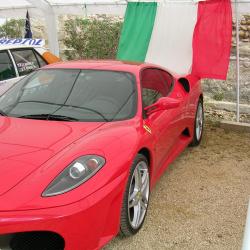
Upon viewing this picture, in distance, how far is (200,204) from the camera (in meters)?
3.76

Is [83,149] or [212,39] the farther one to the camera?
[212,39]

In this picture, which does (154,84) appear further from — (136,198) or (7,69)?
(7,69)

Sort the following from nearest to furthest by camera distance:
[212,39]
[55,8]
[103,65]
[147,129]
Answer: [147,129] → [103,65] → [212,39] → [55,8]

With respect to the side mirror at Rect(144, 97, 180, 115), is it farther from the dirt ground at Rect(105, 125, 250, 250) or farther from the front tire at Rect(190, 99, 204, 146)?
the front tire at Rect(190, 99, 204, 146)

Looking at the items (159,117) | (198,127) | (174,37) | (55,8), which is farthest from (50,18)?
(159,117)

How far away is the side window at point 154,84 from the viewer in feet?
12.5

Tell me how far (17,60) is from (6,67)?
0.26m

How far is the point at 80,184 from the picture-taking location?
8.28 ft

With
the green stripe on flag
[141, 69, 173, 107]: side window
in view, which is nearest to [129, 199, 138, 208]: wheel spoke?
[141, 69, 173, 107]: side window

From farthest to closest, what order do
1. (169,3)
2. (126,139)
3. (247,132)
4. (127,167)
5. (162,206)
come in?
(169,3), (247,132), (162,206), (126,139), (127,167)

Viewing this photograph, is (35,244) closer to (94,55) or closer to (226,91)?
(226,91)

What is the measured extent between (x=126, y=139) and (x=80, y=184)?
66cm

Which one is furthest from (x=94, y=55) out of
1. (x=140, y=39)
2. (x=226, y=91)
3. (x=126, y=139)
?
(x=126, y=139)

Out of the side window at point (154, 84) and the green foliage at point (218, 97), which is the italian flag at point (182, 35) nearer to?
the side window at point (154, 84)
